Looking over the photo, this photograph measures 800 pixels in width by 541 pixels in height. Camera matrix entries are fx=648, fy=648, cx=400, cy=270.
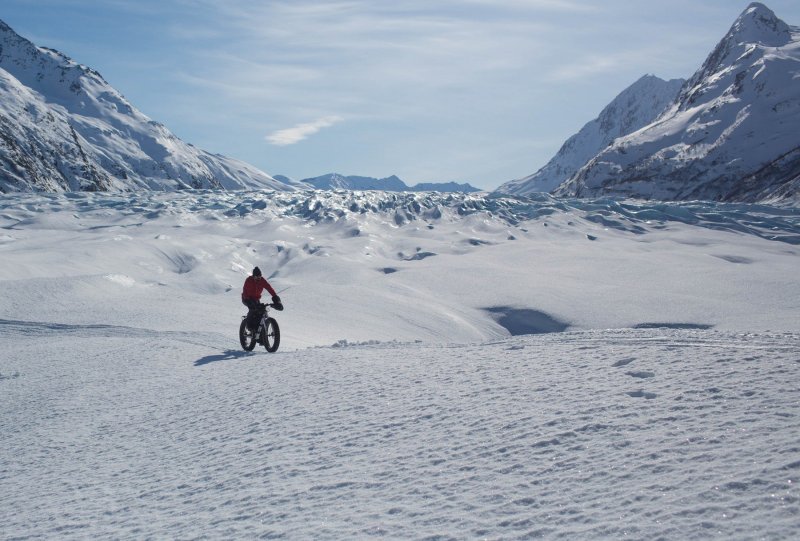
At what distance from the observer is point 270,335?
12.2 m

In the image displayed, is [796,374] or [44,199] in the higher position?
[44,199]

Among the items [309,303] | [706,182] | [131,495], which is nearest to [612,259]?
[309,303]

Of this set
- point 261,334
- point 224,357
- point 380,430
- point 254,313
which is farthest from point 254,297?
point 380,430

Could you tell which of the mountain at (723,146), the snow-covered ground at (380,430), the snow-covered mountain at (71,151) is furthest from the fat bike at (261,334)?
the snow-covered mountain at (71,151)

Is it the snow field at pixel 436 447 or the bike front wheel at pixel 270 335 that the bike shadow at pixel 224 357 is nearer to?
the bike front wheel at pixel 270 335

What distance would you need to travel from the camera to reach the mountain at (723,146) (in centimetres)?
13088

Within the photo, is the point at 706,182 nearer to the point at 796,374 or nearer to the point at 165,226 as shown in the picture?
the point at 165,226

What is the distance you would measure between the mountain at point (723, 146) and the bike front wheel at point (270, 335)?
398 ft

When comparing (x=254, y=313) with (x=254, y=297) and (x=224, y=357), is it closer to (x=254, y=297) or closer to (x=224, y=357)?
(x=254, y=297)

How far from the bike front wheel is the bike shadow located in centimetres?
41

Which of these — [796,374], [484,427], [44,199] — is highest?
[44,199]

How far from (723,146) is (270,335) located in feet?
499

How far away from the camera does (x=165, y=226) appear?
163 feet

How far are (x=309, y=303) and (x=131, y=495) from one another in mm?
19811
